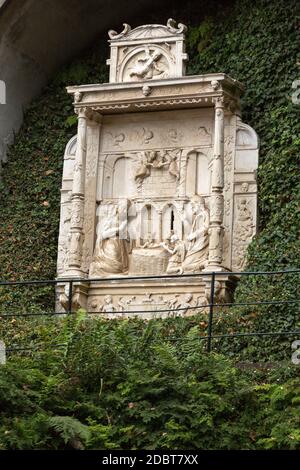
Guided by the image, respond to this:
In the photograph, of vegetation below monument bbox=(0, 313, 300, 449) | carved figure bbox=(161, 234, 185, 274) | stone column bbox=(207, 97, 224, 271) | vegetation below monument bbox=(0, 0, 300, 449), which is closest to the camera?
vegetation below monument bbox=(0, 313, 300, 449)

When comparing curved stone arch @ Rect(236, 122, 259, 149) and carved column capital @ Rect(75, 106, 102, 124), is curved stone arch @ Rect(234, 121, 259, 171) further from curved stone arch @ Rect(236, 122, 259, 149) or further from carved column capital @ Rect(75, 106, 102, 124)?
carved column capital @ Rect(75, 106, 102, 124)

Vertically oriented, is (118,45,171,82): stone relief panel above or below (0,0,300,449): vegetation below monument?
above

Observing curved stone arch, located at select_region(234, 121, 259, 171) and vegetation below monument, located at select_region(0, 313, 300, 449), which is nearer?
vegetation below monument, located at select_region(0, 313, 300, 449)

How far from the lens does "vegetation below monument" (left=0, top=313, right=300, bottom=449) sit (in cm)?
1348

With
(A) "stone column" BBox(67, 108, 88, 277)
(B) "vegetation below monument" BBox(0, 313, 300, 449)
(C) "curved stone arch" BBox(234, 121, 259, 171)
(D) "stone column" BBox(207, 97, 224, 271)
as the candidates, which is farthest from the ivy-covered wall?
(B) "vegetation below monument" BBox(0, 313, 300, 449)

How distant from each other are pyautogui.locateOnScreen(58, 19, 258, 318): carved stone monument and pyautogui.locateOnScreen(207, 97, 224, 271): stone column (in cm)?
1

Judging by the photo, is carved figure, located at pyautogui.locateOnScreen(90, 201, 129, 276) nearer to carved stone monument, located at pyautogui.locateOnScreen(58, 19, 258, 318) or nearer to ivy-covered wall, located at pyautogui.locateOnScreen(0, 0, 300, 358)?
carved stone monument, located at pyautogui.locateOnScreen(58, 19, 258, 318)

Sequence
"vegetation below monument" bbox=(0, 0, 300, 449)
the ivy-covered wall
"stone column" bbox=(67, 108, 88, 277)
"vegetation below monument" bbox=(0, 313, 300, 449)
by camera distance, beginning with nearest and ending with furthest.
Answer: "vegetation below monument" bbox=(0, 313, 300, 449)
"vegetation below monument" bbox=(0, 0, 300, 449)
the ivy-covered wall
"stone column" bbox=(67, 108, 88, 277)

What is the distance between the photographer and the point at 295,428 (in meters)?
13.5

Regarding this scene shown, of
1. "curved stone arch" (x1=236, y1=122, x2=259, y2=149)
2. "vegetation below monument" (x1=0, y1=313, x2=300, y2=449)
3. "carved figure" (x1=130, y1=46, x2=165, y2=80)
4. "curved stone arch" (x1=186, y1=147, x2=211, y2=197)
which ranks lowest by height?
"vegetation below monument" (x1=0, y1=313, x2=300, y2=449)

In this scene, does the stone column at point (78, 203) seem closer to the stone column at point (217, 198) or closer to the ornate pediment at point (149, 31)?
the ornate pediment at point (149, 31)

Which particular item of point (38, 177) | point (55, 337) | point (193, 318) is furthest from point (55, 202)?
point (55, 337)

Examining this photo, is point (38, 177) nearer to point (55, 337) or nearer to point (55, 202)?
point (55, 202)

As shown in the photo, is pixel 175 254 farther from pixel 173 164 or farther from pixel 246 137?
pixel 246 137
